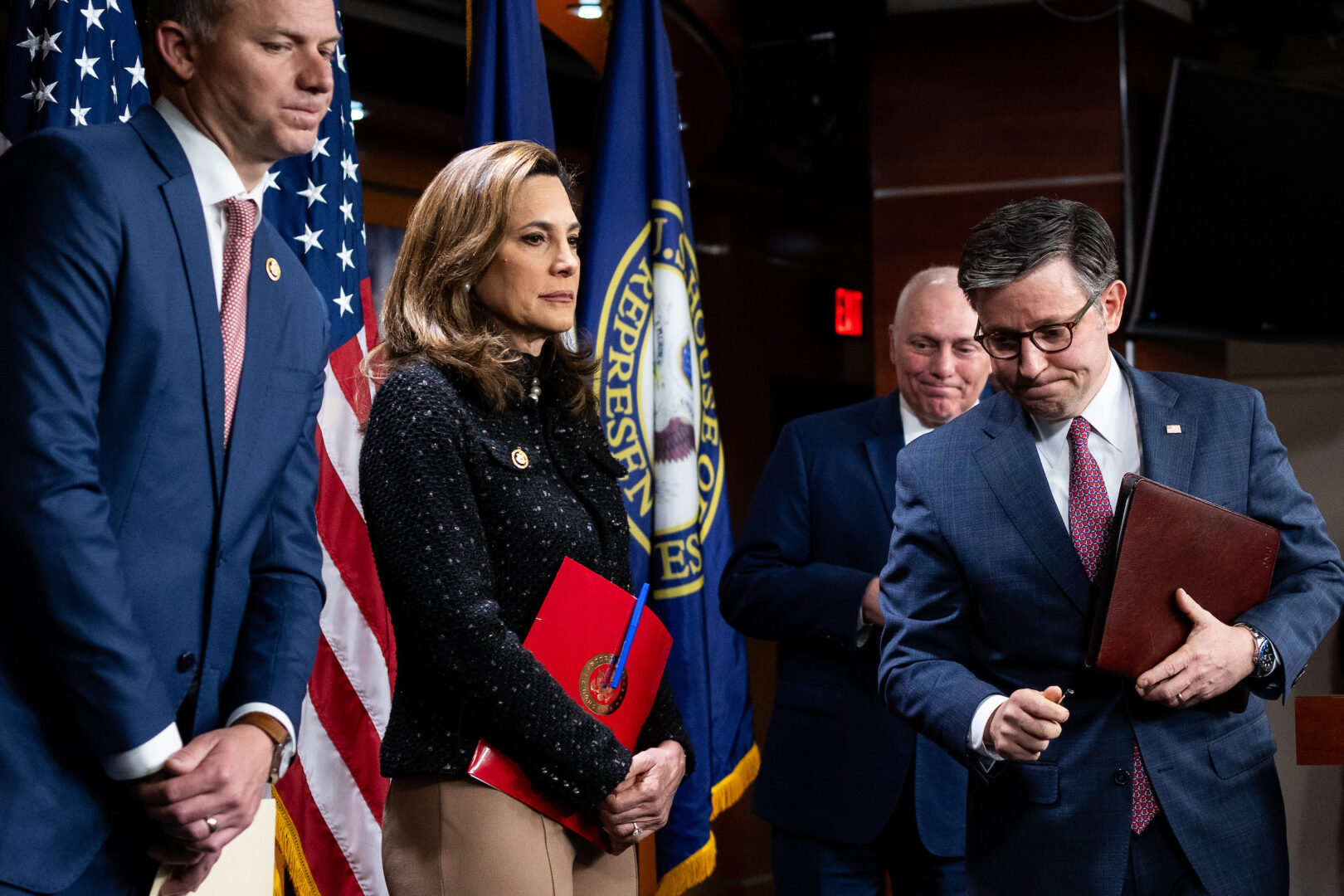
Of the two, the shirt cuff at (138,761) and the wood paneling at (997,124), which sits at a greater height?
the wood paneling at (997,124)

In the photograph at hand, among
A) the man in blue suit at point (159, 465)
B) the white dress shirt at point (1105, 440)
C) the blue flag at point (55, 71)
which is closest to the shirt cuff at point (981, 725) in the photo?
the white dress shirt at point (1105, 440)

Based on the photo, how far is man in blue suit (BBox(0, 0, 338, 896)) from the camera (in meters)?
1.18

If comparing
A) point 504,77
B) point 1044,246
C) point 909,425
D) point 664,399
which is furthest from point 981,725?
point 504,77

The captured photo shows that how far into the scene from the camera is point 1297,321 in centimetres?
426

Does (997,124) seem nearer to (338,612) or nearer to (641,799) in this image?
(338,612)

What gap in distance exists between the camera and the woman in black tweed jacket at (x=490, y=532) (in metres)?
1.55

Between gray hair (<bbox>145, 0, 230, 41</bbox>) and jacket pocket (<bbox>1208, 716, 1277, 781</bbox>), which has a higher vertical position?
gray hair (<bbox>145, 0, 230, 41</bbox>)

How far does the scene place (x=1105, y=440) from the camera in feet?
6.16

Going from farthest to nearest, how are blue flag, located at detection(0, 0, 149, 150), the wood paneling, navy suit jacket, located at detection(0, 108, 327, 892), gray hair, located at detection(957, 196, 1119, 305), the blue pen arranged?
the wood paneling → blue flag, located at detection(0, 0, 149, 150) → gray hair, located at detection(957, 196, 1119, 305) → the blue pen → navy suit jacket, located at detection(0, 108, 327, 892)

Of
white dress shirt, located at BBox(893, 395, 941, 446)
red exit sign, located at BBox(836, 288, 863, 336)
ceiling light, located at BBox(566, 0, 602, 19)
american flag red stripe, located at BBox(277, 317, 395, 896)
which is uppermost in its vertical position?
ceiling light, located at BBox(566, 0, 602, 19)

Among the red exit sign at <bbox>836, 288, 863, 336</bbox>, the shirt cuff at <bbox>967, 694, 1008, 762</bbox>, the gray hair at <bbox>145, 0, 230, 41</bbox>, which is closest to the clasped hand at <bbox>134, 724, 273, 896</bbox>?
the gray hair at <bbox>145, 0, 230, 41</bbox>

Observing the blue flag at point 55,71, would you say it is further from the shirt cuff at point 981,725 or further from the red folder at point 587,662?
the shirt cuff at point 981,725

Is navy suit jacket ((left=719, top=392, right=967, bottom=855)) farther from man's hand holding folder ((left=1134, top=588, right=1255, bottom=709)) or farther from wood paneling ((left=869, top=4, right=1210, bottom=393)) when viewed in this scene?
wood paneling ((left=869, top=4, right=1210, bottom=393))

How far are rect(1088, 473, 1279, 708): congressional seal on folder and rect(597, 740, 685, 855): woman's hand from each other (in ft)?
2.00
